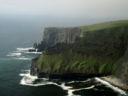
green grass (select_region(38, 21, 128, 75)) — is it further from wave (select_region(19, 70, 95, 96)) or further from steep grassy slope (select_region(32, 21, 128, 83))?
wave (select_region(19, 70, 95, 96))

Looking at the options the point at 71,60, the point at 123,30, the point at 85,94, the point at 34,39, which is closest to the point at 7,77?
the point at 71,60

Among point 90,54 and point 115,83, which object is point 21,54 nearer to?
point 90,54

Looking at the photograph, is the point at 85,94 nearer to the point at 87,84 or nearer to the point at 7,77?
the point at 87,84

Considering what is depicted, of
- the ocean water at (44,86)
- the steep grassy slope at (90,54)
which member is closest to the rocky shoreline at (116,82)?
the ocean water at (44,86)

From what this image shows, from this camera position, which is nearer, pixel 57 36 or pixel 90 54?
pixel 90 54

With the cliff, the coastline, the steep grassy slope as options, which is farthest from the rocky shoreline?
the steep grassy slope

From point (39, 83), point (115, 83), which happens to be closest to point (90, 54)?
point (115, 83)

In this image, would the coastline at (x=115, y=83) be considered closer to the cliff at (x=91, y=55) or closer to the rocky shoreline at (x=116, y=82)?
the rocky shoreline at (x=116, y=82)
